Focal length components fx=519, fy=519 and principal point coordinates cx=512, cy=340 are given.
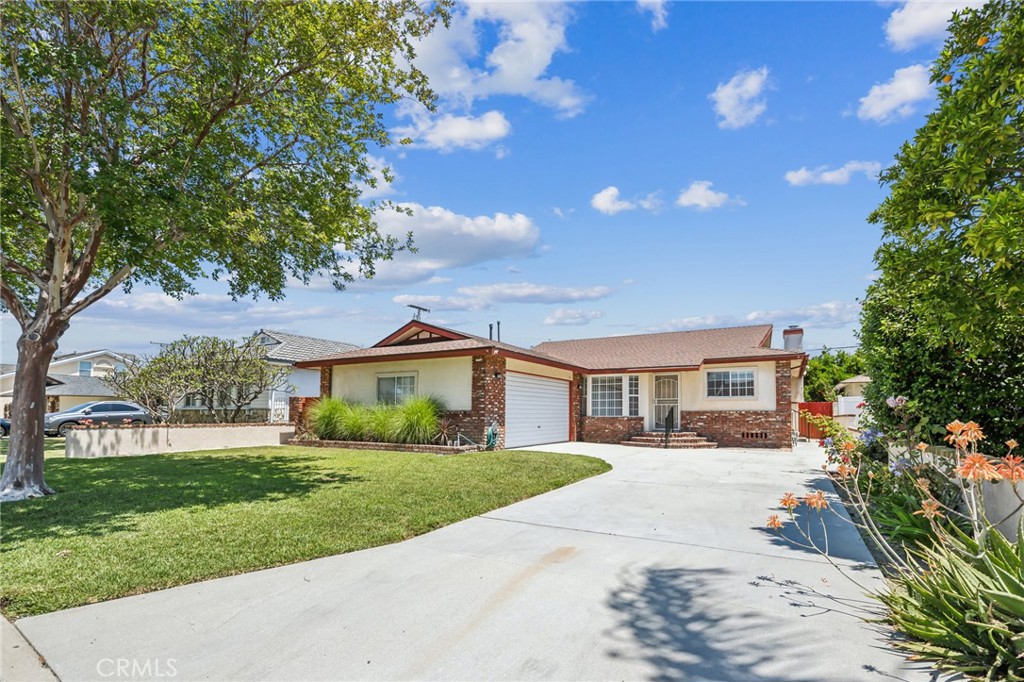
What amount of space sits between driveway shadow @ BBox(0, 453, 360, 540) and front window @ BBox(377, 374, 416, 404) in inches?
185

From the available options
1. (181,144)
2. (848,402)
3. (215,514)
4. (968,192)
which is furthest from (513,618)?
(848,402)

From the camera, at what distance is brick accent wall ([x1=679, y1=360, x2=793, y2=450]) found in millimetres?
17391

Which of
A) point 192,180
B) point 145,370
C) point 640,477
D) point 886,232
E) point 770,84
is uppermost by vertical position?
point 770,84

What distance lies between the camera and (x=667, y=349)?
803 inches

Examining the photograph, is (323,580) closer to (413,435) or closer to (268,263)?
(268,263)

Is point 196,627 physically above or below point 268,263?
below

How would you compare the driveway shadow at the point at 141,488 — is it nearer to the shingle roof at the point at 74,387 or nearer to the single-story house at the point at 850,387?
the shingle roof at the point at 74,387

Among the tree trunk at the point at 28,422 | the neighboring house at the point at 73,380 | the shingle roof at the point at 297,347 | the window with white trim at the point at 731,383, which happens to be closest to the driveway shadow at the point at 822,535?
the tree trunk at the point at 28,422

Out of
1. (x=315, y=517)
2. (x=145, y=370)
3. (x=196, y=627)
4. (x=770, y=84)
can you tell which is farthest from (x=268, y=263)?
(x=145, y=370)

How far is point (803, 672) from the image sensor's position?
9.46 ft

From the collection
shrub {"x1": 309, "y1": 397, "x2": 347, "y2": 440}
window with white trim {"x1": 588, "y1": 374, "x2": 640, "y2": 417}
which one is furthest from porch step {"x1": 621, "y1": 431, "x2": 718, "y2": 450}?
→ shrub {"x1": 309, "y1": 397, "x2": 347, "y2": 440}

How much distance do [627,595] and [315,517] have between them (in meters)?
3.91

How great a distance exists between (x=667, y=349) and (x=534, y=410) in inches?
257

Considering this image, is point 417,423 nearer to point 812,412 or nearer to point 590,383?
point 590,383
